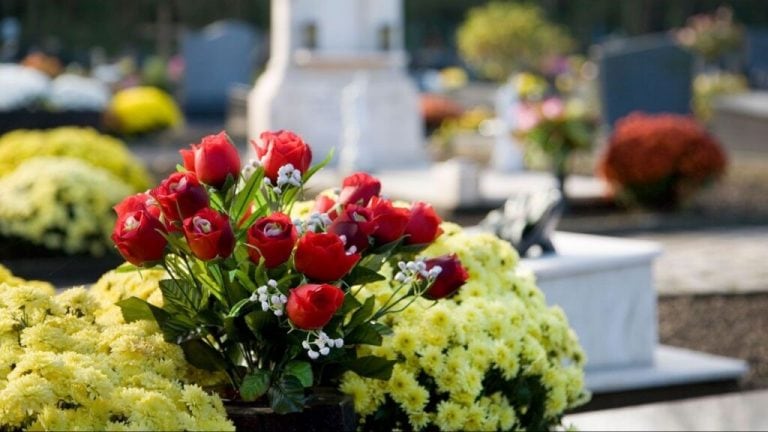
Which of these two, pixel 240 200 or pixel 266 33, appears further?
pixel 266 33

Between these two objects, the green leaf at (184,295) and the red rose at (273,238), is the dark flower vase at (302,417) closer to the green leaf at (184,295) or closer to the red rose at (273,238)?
the green leaf at (184,295)

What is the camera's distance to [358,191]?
3357 mm

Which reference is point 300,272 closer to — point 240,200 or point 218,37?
point 240,200

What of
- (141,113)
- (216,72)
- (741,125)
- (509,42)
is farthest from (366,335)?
(509,42)

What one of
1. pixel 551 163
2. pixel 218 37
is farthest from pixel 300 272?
pixel 218 37

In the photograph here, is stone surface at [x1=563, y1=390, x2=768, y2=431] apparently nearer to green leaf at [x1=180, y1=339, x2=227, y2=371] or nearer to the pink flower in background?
green leaf at [x1=180, y1=339, x2=227, y2=371]

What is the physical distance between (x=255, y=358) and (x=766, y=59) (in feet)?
116

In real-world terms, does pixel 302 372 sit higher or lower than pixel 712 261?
higher

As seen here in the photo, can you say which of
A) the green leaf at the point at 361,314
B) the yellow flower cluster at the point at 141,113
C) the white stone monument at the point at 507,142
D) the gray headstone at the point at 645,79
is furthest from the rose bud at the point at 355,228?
the yellow flower cluster at the point at 141,113

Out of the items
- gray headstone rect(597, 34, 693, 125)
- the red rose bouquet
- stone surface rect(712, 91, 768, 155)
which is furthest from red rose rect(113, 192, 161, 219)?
stone surface rect(712, 91, 768, 155)

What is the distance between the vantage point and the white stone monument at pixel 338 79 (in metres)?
16.0

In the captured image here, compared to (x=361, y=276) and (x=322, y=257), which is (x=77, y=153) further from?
(x=322, y=257)

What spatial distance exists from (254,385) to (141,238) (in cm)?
38

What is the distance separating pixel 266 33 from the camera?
44875mm
